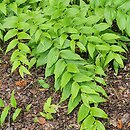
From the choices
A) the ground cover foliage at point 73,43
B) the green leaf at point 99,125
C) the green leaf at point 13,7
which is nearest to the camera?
the green leaf at point 99,125

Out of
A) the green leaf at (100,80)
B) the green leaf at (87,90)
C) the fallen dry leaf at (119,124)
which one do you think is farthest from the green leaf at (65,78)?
the fallen dry leaf at (119,124)

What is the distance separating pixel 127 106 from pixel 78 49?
0.77 metres

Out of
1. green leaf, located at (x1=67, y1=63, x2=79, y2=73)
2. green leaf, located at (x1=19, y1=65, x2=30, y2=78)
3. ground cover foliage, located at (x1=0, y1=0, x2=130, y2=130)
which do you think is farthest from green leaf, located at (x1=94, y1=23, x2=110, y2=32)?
green leaf, located at (x1=19, y1=65, x2=30, y2=78)

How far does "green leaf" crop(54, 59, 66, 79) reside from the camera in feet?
12.1

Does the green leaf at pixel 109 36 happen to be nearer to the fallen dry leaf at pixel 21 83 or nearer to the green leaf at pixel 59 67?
the green leaf at pixel 59 67

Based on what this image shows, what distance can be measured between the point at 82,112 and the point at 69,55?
56cm

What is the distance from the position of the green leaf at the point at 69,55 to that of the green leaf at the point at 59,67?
52 mm

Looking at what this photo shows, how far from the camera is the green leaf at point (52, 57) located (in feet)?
12.4

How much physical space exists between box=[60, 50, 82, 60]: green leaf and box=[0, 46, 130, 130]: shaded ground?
34 cm

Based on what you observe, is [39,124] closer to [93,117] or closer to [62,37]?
[93,117]

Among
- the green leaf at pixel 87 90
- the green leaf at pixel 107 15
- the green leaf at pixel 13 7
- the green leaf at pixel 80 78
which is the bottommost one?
the green leaf at pixel 87 90

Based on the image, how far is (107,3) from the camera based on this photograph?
4051 mm

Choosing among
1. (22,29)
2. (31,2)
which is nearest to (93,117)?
(22,29)

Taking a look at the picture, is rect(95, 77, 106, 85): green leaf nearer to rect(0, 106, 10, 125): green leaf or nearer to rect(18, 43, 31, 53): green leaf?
rect(18, 43, 31, 53): green leaf
